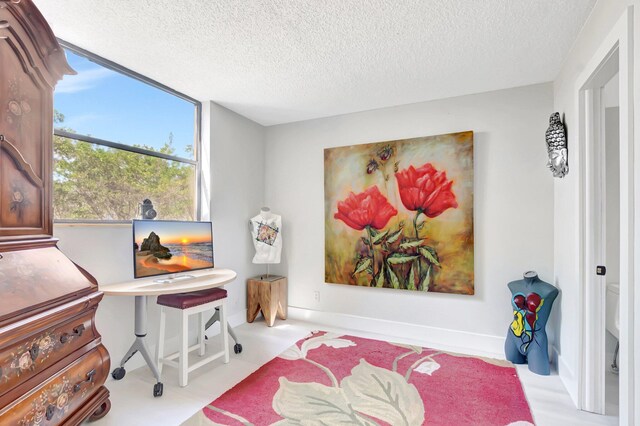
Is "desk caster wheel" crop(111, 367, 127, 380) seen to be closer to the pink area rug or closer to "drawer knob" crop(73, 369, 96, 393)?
"drawer knob" crop(73, 369, 96, 393)

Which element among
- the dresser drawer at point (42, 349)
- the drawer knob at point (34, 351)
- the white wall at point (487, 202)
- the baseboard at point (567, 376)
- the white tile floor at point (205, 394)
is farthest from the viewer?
the white wall at point (487, 202)

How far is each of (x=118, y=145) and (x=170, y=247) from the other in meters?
0.92

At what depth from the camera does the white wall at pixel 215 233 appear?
232cm

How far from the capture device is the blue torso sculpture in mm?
2492

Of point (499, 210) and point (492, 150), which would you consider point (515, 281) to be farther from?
point (492, 150)

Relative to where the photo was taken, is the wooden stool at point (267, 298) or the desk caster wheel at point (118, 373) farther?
the wooden stool at point (267, 298)

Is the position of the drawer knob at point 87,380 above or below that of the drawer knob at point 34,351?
below

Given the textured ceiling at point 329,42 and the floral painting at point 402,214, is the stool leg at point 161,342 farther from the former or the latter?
the textured ceiling at point 329,42

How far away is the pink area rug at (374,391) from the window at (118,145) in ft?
5.57

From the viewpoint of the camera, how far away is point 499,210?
9.72 ft

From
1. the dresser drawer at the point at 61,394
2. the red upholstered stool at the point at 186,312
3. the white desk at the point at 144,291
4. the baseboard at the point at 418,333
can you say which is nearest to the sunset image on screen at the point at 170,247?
the white desk at the point at 144,291

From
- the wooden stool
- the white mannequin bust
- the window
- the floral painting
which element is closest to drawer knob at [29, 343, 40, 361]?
the window

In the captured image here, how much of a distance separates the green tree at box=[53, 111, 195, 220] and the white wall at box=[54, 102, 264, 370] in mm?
157

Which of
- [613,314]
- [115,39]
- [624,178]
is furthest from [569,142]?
[115,39]
